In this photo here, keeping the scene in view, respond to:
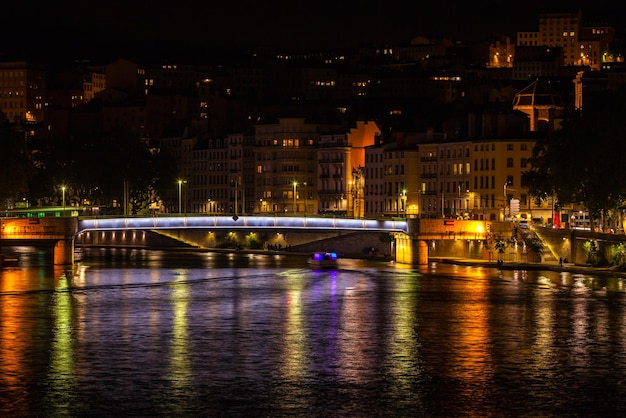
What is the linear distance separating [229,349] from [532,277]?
44.8 m

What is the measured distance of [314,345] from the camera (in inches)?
3017

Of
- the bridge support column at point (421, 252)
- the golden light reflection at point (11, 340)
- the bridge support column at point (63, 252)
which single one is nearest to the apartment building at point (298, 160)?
the bridge support column at point (421, 252)

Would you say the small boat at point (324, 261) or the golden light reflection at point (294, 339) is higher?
the small boat at point (324, 261)

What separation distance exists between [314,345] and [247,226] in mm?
55893

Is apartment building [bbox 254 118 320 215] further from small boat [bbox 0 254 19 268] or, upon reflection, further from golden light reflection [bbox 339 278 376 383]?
golden light reflection [bbox 339 278 376 383]

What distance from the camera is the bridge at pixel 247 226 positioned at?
126000mm

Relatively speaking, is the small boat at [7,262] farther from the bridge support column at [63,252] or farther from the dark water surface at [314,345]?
the dark water surface at [314,345]

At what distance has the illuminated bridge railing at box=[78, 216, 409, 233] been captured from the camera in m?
131

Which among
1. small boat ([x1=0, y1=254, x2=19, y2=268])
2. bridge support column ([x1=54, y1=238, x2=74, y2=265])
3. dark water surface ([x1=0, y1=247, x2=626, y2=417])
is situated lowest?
dark water surface ([x1=0, y1=247, x2=626, y2=417])

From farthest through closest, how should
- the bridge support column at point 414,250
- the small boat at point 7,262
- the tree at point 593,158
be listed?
the bridge support column at point 414,250 < the small boat at point 7,262 < the tree at point 593,158

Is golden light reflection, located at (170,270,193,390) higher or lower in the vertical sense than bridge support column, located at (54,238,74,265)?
lower

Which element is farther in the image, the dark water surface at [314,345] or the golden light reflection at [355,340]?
the golden light reflection at [355,340]

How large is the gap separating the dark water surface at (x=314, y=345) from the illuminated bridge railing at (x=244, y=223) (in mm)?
11301

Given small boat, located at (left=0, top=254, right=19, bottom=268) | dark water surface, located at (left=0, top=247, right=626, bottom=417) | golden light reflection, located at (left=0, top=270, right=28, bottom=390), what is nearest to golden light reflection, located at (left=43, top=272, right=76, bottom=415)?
dark water surface, located at (left=0, top=247, right=626, bottom=417)
